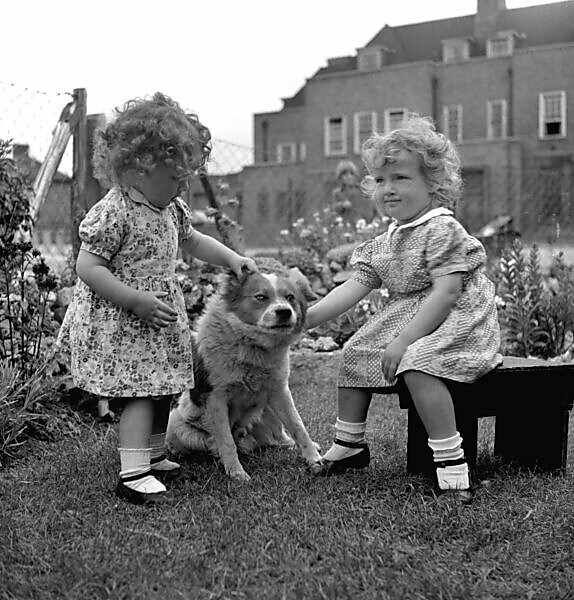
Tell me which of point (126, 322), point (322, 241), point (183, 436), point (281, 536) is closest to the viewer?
point (281, 536)

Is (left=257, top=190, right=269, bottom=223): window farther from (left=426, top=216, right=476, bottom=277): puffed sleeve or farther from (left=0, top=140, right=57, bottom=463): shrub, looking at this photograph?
(left=426, top=216, right=476, bottom=277): puffed sleeve

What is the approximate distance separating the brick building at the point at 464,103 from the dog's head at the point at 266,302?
19181 millimetres

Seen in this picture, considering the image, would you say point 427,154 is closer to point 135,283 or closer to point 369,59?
point 135,283

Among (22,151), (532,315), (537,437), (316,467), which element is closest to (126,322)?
(316,467)

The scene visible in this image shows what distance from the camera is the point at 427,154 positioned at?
343 cm

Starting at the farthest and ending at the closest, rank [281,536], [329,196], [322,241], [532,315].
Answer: [329,196], [322,241], [532,315], [281,536]

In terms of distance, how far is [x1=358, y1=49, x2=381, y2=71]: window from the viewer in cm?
3356

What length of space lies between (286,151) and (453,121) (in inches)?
336

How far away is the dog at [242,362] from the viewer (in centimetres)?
349

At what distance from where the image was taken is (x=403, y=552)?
2666 millimetres

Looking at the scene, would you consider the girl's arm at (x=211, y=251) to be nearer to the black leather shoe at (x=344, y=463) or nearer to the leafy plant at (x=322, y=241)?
the black leather shoe at (x=344, y=463)

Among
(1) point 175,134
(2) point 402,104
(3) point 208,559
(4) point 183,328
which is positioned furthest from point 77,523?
(2) point 402,104

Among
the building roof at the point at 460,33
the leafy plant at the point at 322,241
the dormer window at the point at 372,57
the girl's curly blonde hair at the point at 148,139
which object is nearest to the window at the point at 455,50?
the building roof at the point at 460,33

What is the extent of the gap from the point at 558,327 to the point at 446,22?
30.3 m
